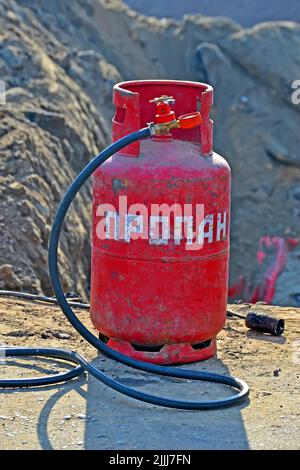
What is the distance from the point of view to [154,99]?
516 centimetres

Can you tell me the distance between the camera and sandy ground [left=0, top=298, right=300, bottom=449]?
13.8 feet

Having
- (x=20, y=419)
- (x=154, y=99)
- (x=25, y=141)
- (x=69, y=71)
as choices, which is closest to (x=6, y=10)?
(x=69, y=71)

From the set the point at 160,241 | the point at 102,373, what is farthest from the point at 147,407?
the point at 160,241

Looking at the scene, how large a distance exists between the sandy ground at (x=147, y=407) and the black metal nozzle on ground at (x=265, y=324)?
0.25 ft

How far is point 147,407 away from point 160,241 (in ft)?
2.97

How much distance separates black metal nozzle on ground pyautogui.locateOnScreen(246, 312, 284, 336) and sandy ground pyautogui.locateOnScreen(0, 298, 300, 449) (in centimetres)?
8

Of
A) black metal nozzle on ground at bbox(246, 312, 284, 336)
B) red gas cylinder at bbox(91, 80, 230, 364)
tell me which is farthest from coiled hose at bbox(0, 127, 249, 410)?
black metal nozzle on ground at bbox(246, 312, 284, 336)

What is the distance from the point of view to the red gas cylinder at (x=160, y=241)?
4.98 m

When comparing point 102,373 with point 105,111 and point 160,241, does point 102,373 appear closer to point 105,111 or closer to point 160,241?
point 160,241

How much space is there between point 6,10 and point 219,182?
435 inches

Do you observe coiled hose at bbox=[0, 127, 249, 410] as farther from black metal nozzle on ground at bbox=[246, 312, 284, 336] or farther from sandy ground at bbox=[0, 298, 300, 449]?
black metal nozzle on ground at bbox=[246, 312, 284, 336]

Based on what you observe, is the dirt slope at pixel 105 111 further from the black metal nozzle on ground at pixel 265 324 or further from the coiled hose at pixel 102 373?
the coiled hose at pixel 102 373
